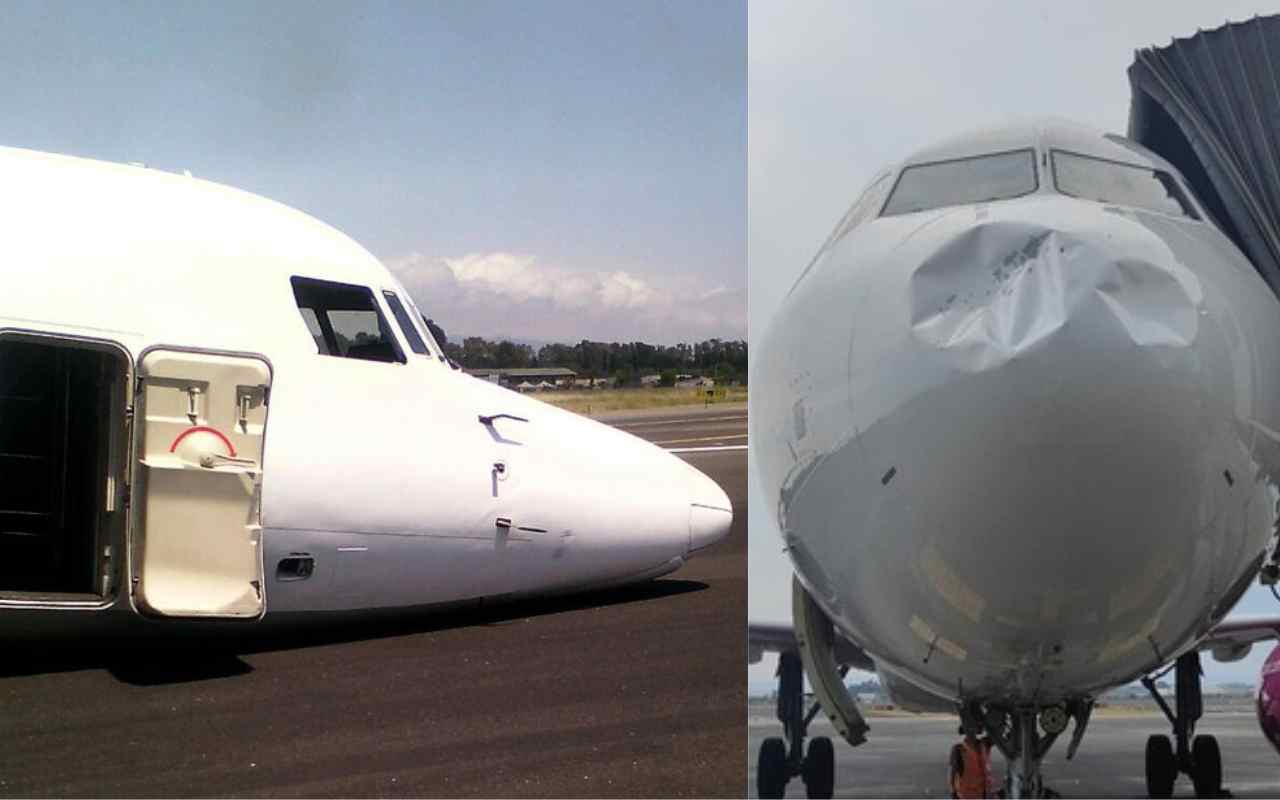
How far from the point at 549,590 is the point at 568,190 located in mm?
1686

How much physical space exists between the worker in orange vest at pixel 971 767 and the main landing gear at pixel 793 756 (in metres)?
0.42

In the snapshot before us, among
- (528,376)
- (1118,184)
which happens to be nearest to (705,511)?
(528,376)

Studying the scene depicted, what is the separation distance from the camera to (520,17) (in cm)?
485

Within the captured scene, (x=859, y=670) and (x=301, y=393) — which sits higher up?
(x=301, y=393)

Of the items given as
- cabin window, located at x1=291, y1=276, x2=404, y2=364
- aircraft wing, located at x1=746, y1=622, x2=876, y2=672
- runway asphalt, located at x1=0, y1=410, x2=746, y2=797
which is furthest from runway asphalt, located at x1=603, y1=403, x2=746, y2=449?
cabin window, located at x1=291, y1=276, x2=404, y2=364

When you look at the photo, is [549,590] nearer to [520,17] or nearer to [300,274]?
[300,274]

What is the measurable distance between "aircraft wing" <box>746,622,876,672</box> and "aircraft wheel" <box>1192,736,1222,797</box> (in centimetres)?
124

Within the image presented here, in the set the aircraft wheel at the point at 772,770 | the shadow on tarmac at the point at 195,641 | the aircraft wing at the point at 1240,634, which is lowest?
the aircraft wheel at the point at 772,770

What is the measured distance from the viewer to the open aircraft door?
176 inches

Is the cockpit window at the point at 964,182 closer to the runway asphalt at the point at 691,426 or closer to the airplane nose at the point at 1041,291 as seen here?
the airplane nose at the point at 1041,291

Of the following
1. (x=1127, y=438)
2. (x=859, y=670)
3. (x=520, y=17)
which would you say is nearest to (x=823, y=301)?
(x=1127, y=438)

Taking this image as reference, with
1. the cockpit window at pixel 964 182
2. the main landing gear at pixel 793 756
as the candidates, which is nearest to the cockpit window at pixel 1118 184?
the cockpit window at pixel 964 182

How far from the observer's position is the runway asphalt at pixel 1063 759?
14.3 ft

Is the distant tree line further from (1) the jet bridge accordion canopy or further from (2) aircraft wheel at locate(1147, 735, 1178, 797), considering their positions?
(2) aircraft wheel at locate(1147, 735, 1178, 797)
